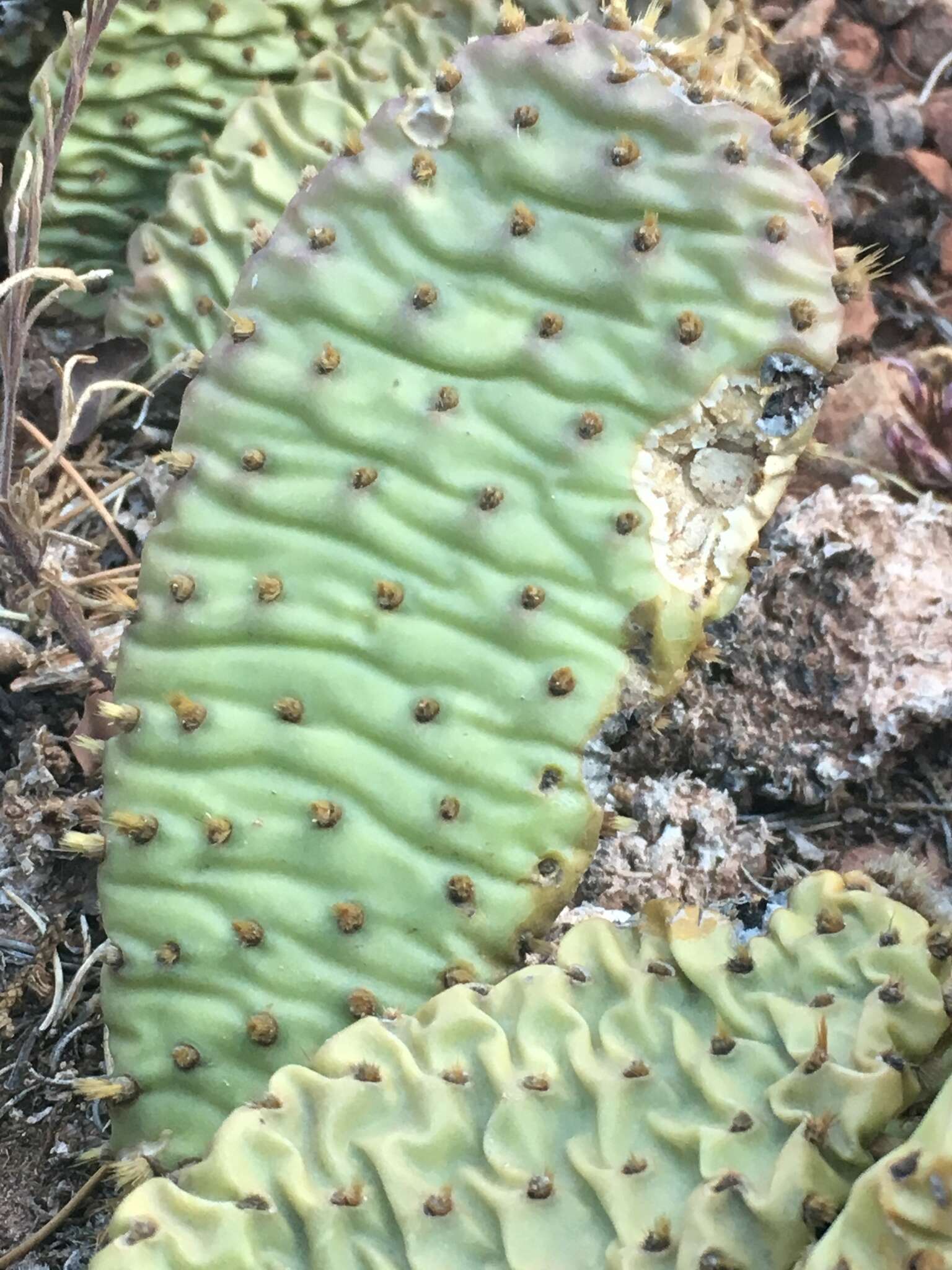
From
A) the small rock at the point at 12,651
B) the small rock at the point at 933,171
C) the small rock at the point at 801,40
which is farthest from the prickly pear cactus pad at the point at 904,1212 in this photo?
the small rock at the point at 801,40

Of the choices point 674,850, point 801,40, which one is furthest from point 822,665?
point 801,40

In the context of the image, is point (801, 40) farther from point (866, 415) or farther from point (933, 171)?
point (866, 415)

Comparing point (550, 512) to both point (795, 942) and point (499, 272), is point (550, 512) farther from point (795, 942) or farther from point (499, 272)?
point (795, 942)

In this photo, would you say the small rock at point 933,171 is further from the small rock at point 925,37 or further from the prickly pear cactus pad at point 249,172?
the prickly pear cactus pad at point 249,172

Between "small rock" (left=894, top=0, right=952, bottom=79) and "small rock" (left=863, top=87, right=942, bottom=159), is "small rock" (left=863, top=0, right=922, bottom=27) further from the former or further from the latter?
"small rock" (left=863, top=87, right=942, bottom=159)

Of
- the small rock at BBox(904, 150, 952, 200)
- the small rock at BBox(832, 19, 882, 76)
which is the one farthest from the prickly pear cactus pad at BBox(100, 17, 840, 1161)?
the small rock at BBox(832, 19, 882, 76)

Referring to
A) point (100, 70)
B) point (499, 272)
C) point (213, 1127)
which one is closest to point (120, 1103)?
point (213, 1127)
